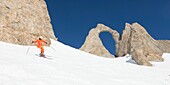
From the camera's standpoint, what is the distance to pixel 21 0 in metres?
36.2

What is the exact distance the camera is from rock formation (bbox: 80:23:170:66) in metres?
43.3

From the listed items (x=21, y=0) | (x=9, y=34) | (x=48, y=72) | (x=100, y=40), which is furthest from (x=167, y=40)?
(x=48, y=72)

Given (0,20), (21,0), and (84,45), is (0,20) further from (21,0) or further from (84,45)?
(84,45)

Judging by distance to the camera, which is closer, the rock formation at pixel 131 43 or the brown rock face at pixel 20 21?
the brown rock face at pixel 20 21

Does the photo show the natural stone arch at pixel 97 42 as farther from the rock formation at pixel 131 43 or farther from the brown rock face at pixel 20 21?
→ the brown rock face at pixel 20 21

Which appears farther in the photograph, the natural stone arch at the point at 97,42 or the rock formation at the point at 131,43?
the natural stone arch at the point at 97,42

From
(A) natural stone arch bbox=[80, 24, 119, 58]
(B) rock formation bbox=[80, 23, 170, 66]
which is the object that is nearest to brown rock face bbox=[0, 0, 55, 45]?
(B) rock formation bbox=[80, 23, 170, 66]

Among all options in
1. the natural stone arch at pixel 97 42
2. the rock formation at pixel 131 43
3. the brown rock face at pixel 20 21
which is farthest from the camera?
the natural stone arch at pixel 97 42

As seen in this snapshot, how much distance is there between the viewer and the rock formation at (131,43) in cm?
4331

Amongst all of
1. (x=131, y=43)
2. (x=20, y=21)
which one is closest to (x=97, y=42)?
(x=131, y=43)

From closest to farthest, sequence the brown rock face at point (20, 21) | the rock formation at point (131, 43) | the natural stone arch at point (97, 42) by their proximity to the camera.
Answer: the brown rock face at point (20, 21) → the rock formation at point (131, 43) → the natural stone arch at point (97, 42)

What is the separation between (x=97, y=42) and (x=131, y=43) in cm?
1131

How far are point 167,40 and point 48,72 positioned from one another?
4879 cm

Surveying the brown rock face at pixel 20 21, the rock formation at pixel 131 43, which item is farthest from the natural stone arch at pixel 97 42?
the brown rock face at pixel 20 21
